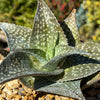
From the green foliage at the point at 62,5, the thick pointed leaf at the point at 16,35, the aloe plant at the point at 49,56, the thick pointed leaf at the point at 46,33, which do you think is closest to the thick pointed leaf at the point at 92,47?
the aloe plant at the point at 49,56

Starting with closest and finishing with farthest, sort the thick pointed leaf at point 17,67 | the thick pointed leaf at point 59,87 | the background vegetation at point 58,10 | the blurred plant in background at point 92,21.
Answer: the thick pointed leaf at point 17,67
the thick pointed leaf at point 59,87
the background vegetation at point 58,10
the blurred plant in background at point 92,21

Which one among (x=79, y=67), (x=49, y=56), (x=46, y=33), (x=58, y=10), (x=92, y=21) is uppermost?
(x=58, y=10)

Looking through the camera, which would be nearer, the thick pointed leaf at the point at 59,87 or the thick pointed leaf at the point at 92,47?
the thick pointed leaf at the point at 59,87

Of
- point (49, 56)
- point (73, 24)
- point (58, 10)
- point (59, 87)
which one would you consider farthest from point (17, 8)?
point (59, 87)

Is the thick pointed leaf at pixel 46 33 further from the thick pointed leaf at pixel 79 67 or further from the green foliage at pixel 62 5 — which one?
the green foliage at pixel 62 5

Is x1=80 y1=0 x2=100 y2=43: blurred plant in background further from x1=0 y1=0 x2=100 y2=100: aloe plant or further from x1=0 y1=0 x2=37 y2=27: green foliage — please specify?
x1=0 y1=0 x2=100 y2=100: aloe plant

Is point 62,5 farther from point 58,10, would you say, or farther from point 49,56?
point 49,56
